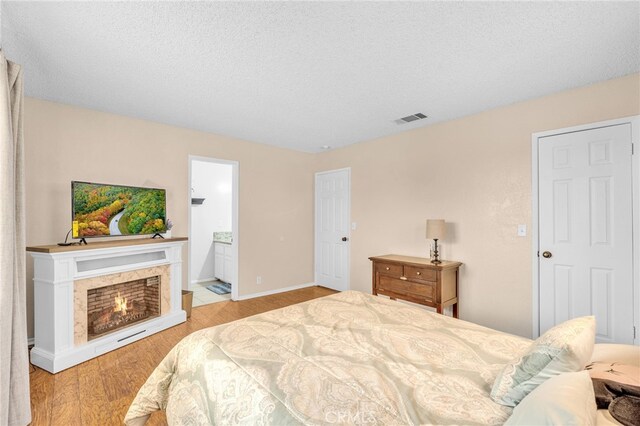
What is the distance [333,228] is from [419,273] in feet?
6.77

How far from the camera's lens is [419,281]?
3371mm

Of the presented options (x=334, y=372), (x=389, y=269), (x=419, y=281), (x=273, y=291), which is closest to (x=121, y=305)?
(x=273, y=291)

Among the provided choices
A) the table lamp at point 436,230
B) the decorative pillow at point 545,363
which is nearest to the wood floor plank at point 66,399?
the decorative pillow at point 545,363

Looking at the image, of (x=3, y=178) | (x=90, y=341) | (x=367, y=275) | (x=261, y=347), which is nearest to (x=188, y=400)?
(x=261, y=347)

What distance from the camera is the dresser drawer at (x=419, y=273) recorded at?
10.7 ft

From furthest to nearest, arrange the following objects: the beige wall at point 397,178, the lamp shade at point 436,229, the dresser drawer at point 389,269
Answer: the dresser drawer at point 389,269
the lamp shade at point 436,229
the beige wall at point 397,178

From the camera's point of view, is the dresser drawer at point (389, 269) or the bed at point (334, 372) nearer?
the bed at point (334, 372)

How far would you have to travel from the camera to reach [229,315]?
385 centimetres

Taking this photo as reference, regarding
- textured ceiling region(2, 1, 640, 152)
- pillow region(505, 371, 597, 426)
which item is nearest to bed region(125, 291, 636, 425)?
pillow region(505, 371, 597, 426)

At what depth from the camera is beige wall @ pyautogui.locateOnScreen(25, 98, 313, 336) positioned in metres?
2.96

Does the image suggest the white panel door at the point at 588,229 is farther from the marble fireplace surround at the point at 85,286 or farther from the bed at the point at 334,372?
the marble fireplace surround at the point at 85,286

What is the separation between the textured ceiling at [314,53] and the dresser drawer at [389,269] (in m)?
1.89

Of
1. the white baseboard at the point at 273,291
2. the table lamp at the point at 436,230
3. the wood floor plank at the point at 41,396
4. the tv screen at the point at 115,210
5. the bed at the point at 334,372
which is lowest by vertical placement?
the wood floor plank at the point at 41,396

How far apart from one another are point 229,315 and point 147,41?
10.4 feet
